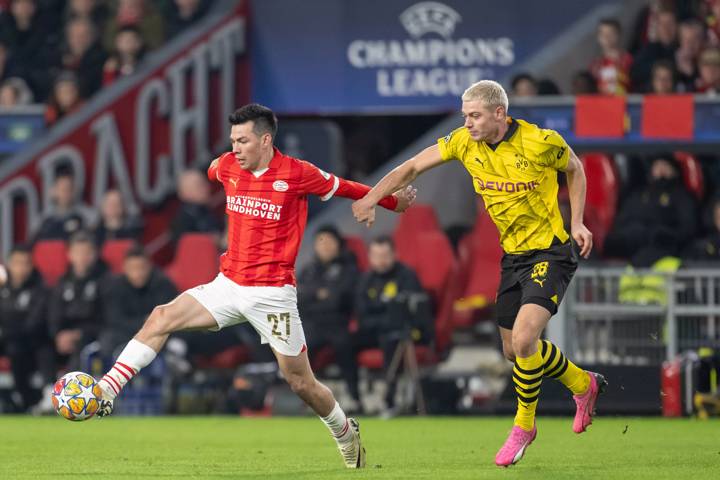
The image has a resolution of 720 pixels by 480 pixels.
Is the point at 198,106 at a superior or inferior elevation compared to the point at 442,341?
superior

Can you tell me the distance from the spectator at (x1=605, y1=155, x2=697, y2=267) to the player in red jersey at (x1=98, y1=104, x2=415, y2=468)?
6.70 meters

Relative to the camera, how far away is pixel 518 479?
8.57 m

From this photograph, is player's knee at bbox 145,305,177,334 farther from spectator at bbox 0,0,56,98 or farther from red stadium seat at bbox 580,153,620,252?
spectator at bbox 0,0,56,98

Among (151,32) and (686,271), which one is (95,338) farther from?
(686,271)

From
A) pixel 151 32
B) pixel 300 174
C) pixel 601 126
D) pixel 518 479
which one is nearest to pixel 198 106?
pixel 151 32

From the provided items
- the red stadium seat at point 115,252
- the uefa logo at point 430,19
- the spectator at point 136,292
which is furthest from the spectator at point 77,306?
the uefa logo at point 430,19

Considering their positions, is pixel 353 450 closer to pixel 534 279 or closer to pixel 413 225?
pixel 534 279

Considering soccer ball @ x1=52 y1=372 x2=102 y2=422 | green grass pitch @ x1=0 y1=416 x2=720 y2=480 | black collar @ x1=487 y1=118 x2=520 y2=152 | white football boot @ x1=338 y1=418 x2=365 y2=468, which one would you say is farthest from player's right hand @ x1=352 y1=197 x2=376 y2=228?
soccer ball @ x1=52 y1=372 x2=102 y2=422

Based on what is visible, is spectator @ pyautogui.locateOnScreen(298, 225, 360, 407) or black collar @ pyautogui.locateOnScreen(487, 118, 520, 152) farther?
spectator @ pyautogui.locateOnScreen(298, 225, 360, 407)

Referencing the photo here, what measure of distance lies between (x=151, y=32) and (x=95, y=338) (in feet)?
14.0

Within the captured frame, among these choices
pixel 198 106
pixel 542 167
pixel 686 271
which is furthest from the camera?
pixel 198 106

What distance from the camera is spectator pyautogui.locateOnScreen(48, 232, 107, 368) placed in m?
16.1

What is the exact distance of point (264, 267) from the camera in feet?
30.8

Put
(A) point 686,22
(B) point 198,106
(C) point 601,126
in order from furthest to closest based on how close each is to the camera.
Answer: (B) point 198,106
(A) point 686,22
(C) point 601,126
